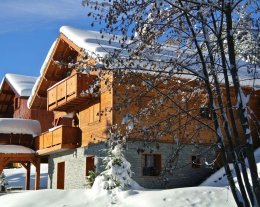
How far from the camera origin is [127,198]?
1487cm

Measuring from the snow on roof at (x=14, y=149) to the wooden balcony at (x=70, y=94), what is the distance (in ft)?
11.7

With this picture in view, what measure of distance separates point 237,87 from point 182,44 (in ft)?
4.64

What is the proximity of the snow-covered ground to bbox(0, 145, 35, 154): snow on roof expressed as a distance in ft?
26.8

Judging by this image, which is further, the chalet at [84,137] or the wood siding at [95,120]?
the wood siding at [95,120]

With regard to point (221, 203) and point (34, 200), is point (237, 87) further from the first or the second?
point (34, 200)

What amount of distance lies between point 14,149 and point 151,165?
9.11 meters

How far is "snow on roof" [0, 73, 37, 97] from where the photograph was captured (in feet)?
111

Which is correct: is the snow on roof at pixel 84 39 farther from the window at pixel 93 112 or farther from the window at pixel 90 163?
the window at pixel 90 163

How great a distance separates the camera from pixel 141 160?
754 inches

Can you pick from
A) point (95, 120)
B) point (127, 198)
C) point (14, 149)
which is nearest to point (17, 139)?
point (14, 149)

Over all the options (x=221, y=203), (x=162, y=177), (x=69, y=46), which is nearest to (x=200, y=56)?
(x=162, y=177)

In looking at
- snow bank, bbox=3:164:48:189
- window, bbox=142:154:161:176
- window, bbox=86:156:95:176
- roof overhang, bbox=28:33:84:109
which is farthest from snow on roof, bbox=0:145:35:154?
window, bbox=142:154:161:176

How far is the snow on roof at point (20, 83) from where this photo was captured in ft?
111

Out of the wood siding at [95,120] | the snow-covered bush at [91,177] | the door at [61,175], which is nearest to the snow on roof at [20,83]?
the door at [61,175]
